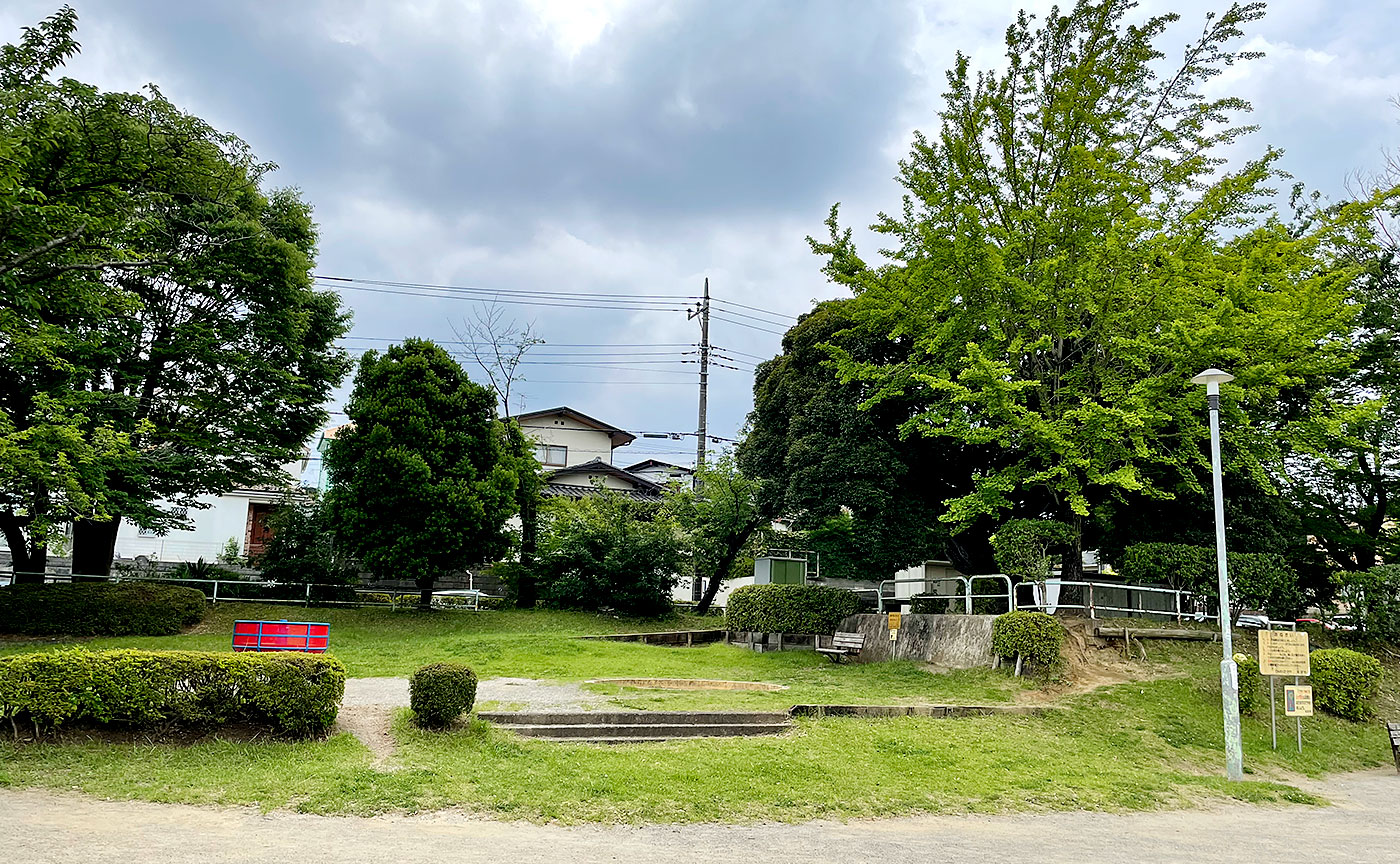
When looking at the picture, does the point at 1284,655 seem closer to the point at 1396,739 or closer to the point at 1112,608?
the point at 1396,739

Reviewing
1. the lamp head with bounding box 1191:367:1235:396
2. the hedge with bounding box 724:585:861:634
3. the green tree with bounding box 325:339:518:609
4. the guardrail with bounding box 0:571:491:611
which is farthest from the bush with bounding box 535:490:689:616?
the lamp head with bounding box 1191:367:1235:396

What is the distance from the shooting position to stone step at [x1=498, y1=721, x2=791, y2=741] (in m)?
10.3

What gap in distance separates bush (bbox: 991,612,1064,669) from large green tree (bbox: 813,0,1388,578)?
80.0 inches

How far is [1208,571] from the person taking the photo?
16.2 metres

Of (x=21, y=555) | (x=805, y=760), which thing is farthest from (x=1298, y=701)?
(x=21, y=555)

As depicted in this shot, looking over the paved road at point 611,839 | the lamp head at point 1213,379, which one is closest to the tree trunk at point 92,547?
the paved road at point 611,839

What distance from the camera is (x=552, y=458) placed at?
45.4m

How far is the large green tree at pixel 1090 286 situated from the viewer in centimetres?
1509

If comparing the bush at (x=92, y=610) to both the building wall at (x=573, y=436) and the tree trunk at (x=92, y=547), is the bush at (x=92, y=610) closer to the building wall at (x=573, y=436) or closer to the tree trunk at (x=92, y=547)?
the tree trunk at (x=92, y=547)

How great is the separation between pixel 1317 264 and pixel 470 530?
64.1 ft

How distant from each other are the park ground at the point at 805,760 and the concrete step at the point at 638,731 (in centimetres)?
40

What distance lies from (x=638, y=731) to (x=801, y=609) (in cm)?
966

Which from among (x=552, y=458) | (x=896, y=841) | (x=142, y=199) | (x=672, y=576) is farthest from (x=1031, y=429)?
(x=552, y=458)

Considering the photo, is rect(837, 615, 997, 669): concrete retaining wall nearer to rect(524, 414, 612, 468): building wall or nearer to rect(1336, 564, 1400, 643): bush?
rect(1336, 564, 1400, 643): bush
